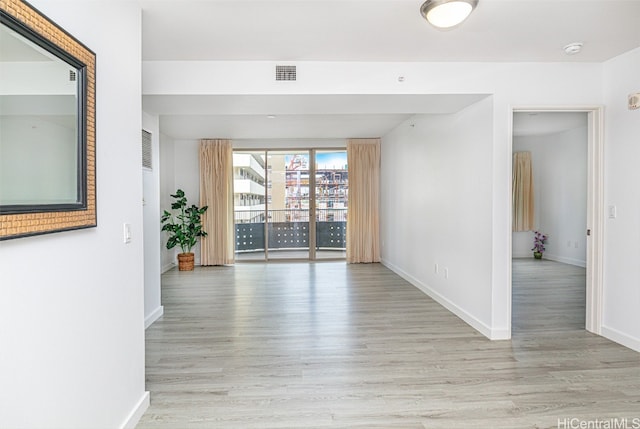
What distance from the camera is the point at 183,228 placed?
6945mm

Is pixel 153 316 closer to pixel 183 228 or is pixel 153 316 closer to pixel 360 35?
pixel 183 228

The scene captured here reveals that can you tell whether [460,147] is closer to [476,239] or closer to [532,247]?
[476,239]

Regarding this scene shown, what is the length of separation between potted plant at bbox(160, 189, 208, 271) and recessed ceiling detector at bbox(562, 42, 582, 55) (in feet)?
19.4

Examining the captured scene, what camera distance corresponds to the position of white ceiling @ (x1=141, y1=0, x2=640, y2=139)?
7.60ft

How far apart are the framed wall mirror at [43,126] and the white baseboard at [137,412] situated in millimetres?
1148

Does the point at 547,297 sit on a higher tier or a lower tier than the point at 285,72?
lower

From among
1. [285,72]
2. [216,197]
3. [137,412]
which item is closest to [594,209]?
[285,72]

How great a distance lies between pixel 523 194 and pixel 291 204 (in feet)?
16.7

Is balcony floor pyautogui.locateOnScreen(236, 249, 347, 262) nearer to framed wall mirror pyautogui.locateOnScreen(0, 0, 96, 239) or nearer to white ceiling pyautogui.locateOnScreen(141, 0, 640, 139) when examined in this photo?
white ceiling pyautogui.locateOnScreen(141, 0, 640, 139)

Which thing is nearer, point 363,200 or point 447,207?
point 447,207

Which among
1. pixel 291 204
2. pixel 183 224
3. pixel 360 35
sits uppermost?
pixel 360 35

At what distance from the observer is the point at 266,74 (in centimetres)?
317

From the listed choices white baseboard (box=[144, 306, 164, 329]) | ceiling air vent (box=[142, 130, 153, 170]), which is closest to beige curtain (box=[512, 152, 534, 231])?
white baseboard (box=[144, 306, 164, 329])

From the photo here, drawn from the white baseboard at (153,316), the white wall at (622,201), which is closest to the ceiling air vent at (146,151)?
the white baseboard at (153,316)
